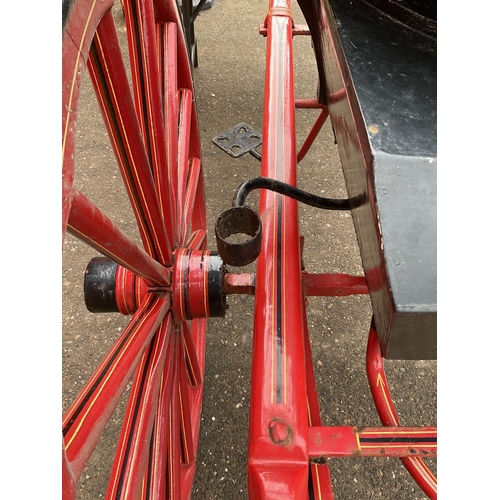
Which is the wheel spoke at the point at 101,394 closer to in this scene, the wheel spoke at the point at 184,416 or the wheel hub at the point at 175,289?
the wheel hub at the point at 175,289

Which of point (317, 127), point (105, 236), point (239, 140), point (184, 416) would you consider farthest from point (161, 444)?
point (239, 140)

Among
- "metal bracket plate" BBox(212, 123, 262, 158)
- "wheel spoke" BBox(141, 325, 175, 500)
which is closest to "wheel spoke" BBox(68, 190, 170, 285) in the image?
"wheel spoke" BBox(141, 325, 175, 500)

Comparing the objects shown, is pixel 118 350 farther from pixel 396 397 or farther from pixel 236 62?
pixel 236 62

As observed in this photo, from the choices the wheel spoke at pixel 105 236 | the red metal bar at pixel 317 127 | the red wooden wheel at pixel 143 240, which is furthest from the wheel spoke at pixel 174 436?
the red metal bar at pixel 317 127

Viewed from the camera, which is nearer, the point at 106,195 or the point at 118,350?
the point at 118,350

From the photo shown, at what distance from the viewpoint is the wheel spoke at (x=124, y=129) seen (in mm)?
634

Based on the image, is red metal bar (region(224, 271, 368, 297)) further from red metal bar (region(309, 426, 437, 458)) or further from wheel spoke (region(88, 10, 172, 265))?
red metal bar (region(309, 426, 437, 458))

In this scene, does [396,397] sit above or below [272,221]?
below

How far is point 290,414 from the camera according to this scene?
65 cm

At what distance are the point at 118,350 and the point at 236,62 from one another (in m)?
2.33

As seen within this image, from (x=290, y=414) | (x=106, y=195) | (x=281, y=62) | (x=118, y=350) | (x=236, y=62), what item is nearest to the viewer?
(x=290, y=414)

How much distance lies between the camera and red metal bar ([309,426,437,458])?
25.4 inches

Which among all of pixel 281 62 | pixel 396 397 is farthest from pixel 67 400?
pixel 281 62

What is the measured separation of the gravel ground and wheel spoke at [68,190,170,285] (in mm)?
693
